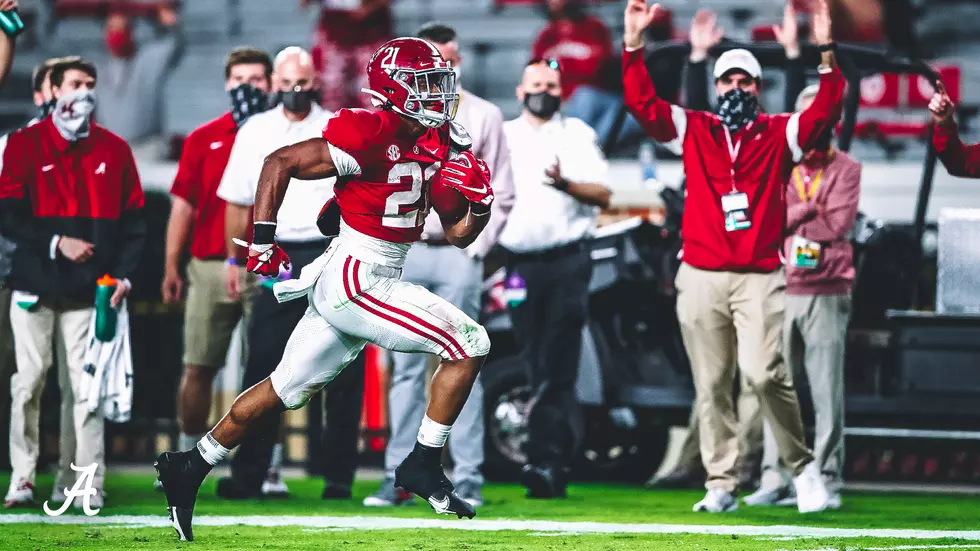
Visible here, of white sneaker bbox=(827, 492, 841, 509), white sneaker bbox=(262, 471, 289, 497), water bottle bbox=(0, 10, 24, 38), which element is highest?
water bottle bbox=(0, 10, 24, 38)

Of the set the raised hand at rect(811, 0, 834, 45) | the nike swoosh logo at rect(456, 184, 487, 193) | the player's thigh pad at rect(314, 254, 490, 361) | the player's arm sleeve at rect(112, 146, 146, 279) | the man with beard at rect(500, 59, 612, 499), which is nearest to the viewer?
the nike swoosh logo at rect(456, 184, 487, 193)

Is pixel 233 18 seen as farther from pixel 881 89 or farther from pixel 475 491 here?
pixel 475 491

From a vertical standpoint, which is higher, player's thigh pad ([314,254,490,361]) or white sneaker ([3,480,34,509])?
player's thigh pad ([314,254,490,361])

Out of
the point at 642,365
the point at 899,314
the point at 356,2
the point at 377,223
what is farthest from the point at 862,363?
the point at 356,2

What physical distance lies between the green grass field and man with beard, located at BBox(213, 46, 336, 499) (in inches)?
9.3

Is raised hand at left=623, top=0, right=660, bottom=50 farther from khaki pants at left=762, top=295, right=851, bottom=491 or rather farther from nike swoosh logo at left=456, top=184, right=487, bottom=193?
nike swoosh logo at left=456, top=184, right=487, bottom=193

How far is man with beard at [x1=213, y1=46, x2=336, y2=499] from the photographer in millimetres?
8906

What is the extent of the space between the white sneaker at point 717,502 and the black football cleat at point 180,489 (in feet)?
8.86

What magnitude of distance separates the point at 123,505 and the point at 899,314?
449cm

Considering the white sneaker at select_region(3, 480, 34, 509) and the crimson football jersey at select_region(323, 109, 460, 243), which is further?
the white sneaker at select_region(3, 480, 34, 509)

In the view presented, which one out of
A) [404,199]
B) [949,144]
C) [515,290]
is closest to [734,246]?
[949,144]

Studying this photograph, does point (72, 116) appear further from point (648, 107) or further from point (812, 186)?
point (812, 186)

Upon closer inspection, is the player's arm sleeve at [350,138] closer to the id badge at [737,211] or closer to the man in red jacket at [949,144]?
the id badge at [737,211]

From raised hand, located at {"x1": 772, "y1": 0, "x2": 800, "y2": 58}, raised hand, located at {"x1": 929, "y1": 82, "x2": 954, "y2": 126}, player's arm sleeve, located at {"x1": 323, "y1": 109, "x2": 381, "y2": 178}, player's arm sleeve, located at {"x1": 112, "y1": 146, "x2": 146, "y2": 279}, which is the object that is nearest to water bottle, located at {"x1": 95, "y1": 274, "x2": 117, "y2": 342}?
player's arm sleeve, located at {"x1": 112, "y1": 146, "x2": 146, "y2": 279}
